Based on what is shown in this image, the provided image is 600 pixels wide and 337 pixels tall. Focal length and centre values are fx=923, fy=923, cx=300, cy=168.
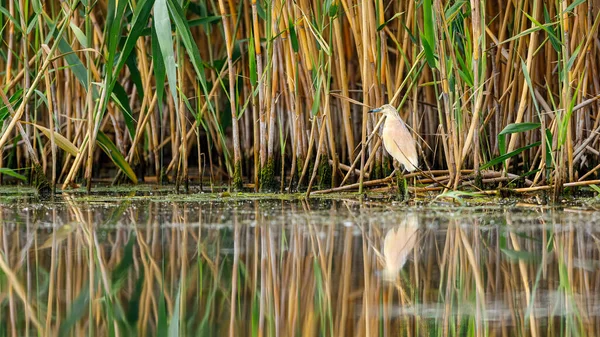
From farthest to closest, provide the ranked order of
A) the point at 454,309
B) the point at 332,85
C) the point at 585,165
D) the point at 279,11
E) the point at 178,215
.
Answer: the point at 332,85
the point at 585,165
the point at 279,11
the point at 178,215
the point at 454,309

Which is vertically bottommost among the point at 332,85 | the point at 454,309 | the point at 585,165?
the point at 454,309

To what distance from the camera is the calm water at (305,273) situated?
6.68 ft

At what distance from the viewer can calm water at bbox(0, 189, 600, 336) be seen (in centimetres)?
204

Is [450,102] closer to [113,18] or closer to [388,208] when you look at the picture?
[388,208]

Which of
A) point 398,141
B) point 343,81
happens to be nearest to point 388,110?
point 398,141

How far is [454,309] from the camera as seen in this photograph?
216cm

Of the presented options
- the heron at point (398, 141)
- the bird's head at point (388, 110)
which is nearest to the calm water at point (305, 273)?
the heron at point (398, 141)

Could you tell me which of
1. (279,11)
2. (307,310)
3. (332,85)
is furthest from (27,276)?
(332,85)

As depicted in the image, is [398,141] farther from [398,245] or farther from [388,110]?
[398,245]

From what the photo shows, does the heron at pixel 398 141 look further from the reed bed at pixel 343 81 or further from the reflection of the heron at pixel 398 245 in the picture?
the reflection of the heron at pixel 398 245

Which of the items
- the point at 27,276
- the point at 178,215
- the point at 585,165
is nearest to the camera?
the point at 27,276

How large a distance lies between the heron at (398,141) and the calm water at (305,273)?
2.35ft

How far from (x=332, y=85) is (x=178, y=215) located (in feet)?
8.25

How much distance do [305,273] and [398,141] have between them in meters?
2.30
